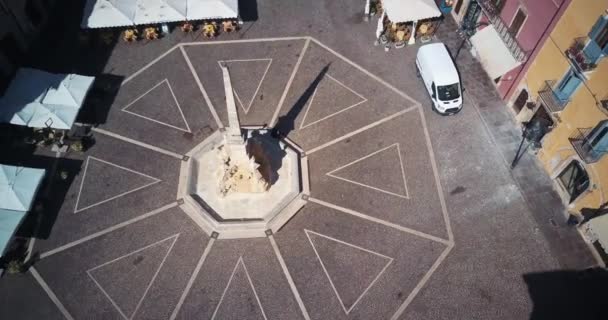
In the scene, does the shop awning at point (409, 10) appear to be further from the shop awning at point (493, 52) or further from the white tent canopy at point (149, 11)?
the white tent canopy at point (149, 11)

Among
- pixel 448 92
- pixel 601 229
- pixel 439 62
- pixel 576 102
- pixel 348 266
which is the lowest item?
pixel 348 266

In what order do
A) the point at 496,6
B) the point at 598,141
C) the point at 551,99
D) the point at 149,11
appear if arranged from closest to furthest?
the point at 598,141 < the point at 551,99 < the point at 496,6 < the point at 149,11

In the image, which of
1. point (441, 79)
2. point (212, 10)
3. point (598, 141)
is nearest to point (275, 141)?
point (212, 10)

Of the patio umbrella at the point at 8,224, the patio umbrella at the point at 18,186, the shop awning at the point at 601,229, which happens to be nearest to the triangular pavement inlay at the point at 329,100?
the shop awning at the point at 601,229

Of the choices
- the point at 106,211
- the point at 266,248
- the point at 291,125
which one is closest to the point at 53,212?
the point at 106,211

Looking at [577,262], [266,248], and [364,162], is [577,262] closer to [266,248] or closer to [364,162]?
[364,162]

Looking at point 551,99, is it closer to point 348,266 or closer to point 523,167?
point 523,167

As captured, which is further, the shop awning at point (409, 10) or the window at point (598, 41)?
the shop awning at point (409, 10)
